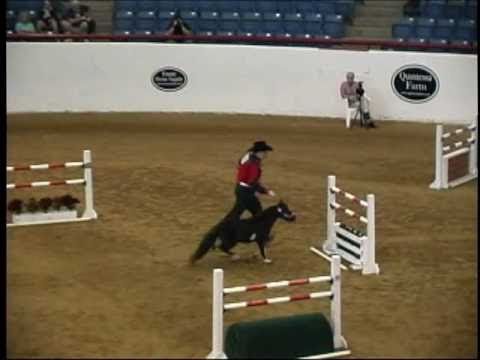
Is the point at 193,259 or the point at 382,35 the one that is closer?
the point at 193,259

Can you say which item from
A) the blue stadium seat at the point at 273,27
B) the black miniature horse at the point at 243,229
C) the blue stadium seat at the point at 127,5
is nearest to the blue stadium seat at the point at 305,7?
the blue stadium seat at the point at 273,27

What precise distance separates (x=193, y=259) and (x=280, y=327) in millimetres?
3462

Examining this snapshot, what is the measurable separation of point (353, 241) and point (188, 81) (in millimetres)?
11370

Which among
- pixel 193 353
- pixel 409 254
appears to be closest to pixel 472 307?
pixel 409 254

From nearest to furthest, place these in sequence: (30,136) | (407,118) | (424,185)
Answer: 1. (424,185)
2. (30,136)
3. (407,118)

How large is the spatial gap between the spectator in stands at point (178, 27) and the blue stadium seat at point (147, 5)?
4.83 ft

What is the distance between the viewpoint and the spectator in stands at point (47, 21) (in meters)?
26.2

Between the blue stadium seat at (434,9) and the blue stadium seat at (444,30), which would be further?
the blue stadium seat at (434,9)

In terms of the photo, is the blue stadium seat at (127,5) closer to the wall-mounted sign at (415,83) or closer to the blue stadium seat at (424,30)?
the blue stadium seat at (424,30)

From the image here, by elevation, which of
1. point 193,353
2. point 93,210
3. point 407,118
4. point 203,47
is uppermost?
point 203,47

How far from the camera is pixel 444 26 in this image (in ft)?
86.0

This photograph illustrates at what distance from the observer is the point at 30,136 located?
72.8 feet

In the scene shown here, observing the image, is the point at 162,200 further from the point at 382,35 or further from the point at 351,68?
the point at 382,35

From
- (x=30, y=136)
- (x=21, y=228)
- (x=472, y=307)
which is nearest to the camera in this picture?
(x=472, y=307)
